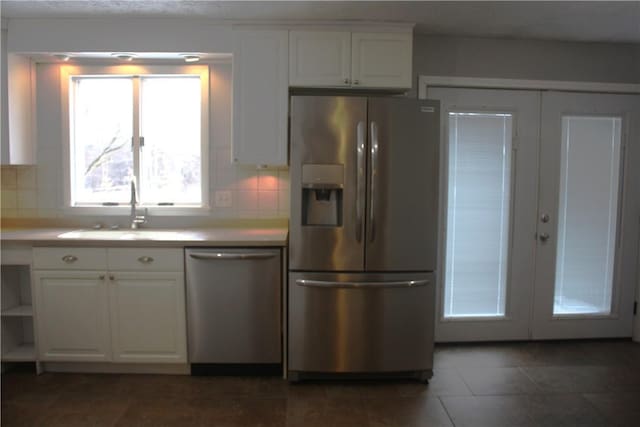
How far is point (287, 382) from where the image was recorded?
278 centimetres

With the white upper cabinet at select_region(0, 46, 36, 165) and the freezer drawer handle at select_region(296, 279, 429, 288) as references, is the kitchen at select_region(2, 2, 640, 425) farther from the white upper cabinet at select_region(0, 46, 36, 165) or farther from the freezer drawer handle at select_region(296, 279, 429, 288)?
the freezer drawer handle at select_region(296, 279, 429, 288)

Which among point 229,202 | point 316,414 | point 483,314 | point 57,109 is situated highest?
point 57,109

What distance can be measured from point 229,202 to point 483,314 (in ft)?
7.11

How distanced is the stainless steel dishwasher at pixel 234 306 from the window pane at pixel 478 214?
143 centimetres

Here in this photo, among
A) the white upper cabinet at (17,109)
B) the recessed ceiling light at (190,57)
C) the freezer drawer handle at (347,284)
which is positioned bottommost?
the freezer drawer handle at (347,284)

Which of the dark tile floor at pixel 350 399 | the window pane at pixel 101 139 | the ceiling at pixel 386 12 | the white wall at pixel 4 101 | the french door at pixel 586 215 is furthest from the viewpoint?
the french door at pixel 586 215

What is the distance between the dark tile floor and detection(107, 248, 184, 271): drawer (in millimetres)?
732

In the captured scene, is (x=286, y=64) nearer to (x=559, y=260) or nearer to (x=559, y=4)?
(x=559, y=4)

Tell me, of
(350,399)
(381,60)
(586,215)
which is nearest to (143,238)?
(350,399)

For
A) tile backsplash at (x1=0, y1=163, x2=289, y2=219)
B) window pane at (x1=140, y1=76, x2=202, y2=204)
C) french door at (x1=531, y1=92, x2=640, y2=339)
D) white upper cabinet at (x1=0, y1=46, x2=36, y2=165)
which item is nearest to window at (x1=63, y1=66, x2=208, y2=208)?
window pane at (x1=140, y1=76, x2=202, y2=204)

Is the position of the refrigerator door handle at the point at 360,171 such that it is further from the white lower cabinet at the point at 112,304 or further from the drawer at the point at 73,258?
the drawer at the point at 73,258

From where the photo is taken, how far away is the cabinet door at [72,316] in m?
2.76

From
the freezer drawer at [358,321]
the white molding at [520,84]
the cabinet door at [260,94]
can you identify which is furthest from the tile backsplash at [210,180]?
the white molding at [520,84]

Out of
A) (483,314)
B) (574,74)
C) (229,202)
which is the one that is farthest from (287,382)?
(574,74)
